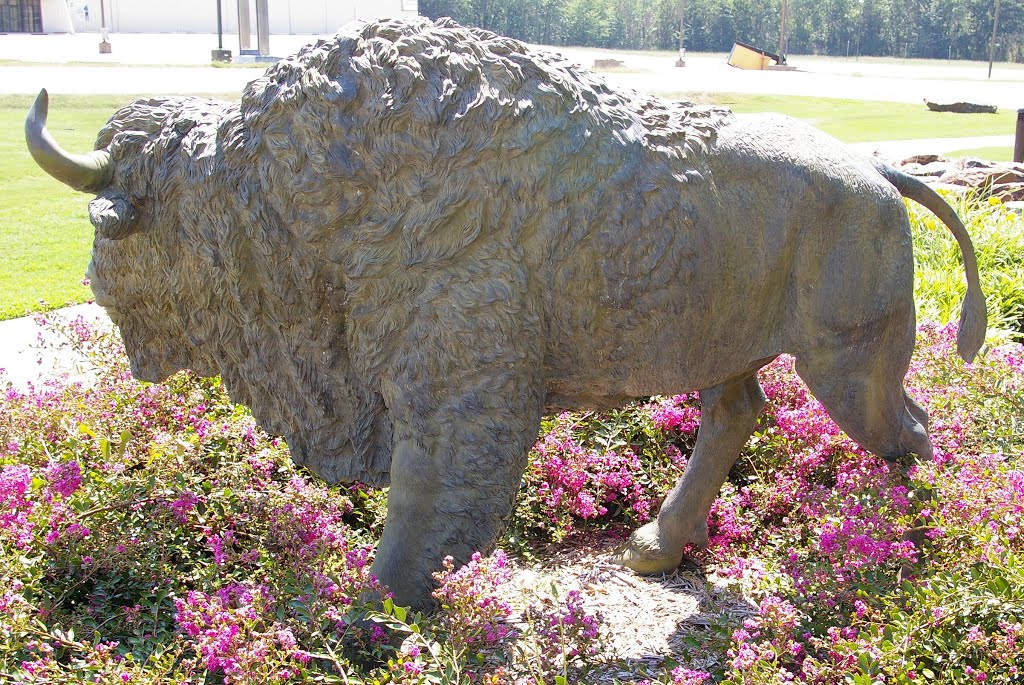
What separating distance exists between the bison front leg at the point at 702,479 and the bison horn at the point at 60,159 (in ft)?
6.72

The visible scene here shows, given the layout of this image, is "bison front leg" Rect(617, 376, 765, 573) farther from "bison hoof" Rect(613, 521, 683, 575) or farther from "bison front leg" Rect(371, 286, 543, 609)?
"bison front leg" Rect(371, 286, 543, 609)

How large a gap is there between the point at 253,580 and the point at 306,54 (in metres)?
1.62

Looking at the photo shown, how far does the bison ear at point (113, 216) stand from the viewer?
2.58 m

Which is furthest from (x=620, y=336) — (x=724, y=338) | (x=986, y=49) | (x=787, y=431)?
(x=986, y=49)

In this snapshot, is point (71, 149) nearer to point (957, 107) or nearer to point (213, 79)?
point (213, 79)

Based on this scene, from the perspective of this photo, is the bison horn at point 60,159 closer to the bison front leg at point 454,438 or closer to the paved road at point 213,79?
the bison front leg at point 454,438

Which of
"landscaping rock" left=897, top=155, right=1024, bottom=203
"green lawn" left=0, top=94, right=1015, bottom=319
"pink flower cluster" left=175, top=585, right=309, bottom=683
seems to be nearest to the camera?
"pink flower cluster" left=175, top=585, right=309, bottom=683

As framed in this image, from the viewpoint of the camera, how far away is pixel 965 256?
3162 millimetres

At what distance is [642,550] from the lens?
359cm

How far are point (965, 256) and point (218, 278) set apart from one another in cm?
236

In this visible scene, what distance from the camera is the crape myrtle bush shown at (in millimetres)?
2486

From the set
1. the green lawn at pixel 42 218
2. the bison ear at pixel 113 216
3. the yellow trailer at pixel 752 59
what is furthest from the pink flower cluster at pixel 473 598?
the yellow trailer at pixel 752 59

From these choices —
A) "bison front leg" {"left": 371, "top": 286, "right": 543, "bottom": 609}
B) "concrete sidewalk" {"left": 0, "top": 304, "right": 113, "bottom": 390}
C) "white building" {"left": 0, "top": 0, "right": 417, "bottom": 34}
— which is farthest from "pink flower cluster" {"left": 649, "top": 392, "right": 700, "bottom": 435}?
"white building" {"left": 0, "top": 0, "right": 417, "bottom": 34}

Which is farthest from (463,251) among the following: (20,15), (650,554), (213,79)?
(20,15)
